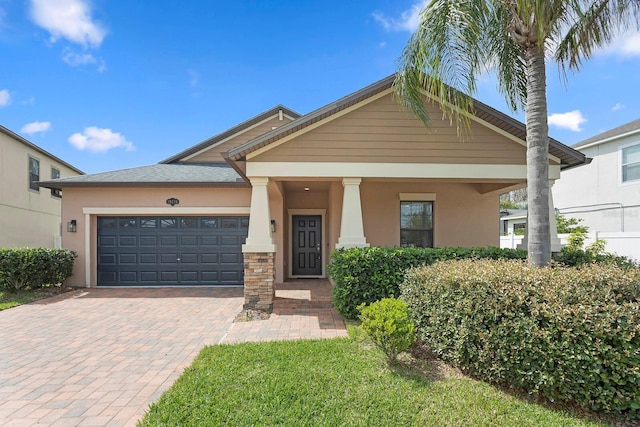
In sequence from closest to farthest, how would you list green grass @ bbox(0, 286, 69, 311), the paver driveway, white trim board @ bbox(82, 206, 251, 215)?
the paver driveway < green grass @ bbox(0, 286, 69, 311) < white trim board @ bbox(82, 206, 251, 215)

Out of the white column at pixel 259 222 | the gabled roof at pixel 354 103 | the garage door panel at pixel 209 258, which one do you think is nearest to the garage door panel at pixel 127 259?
the garage door panel at pixel 209 258

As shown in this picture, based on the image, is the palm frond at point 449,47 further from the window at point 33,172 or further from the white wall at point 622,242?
the window at point 33,172

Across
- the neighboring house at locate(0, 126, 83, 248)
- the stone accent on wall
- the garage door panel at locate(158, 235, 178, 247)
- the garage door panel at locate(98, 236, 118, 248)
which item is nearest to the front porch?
the stone accent on wall

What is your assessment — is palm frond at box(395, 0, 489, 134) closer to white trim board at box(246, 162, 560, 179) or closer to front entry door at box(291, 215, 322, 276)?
white trim board at box(246, 162, 560, 179)

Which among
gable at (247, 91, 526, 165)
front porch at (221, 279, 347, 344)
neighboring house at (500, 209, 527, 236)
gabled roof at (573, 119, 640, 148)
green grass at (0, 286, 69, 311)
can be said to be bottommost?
green grass at (0, 286, 69, 311)

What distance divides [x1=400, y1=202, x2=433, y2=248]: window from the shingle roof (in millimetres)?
5188

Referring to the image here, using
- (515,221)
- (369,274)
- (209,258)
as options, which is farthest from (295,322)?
(515,221)

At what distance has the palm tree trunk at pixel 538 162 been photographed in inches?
187

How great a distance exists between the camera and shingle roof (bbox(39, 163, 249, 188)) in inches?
393

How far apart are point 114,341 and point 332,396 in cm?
419

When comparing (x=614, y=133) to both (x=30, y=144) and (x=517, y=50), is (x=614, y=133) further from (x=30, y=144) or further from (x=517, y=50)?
(x=30, y=144)

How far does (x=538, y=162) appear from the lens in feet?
15.9

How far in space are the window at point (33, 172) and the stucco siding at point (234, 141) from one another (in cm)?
828

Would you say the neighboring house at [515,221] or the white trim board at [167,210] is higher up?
the white trim board at [167,210]
